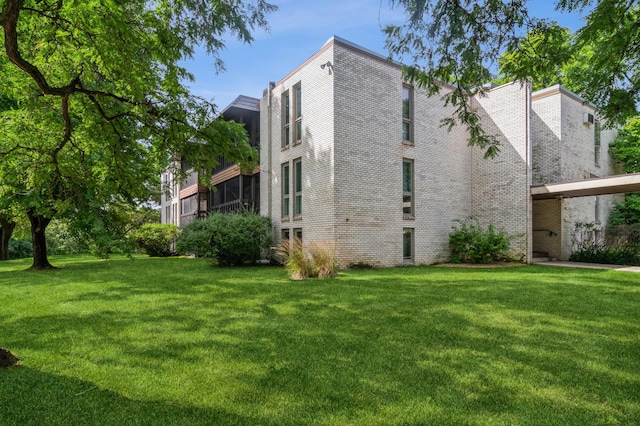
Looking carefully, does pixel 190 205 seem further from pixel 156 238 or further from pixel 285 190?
pixel 285 190

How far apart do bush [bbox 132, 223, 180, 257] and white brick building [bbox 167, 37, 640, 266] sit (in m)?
9.21

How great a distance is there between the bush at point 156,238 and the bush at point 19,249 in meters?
12.0

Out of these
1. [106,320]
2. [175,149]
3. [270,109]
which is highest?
[270,109]

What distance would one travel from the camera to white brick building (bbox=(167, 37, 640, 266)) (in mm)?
11789

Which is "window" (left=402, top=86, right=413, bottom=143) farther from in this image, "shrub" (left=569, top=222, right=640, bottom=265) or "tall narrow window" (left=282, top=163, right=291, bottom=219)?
"shrub" (left=569, top=222, right=640, bottom=265)

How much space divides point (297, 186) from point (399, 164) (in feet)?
12.1

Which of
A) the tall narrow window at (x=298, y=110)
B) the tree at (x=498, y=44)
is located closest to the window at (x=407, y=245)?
the tall narrow window at (x=298, y=110)

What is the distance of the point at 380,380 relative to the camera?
3.11m

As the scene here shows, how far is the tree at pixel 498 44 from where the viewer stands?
4.25 meters

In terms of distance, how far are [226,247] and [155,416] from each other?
9902mm

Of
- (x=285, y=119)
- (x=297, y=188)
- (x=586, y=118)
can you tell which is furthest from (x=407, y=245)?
(x=586, y=118)

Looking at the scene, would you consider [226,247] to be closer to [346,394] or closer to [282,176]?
[282,176]

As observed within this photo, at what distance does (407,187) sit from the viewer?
525 inches

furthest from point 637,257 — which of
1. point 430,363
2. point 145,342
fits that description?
point 145,342
